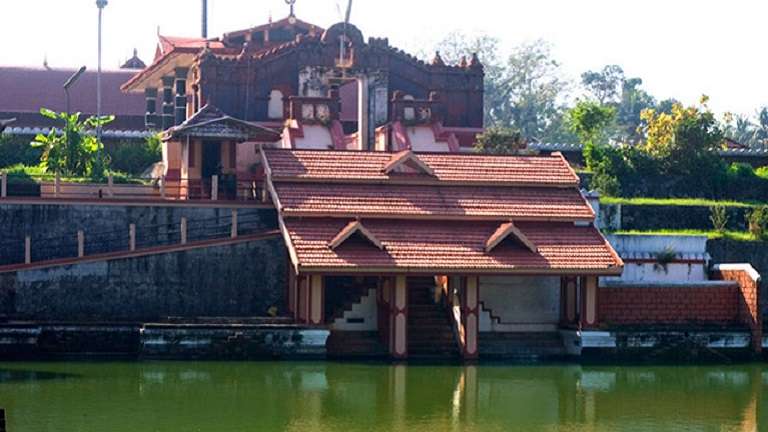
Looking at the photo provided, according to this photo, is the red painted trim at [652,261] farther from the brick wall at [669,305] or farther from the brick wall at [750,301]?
the brick wall at [669,305]

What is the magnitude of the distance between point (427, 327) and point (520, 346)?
6.92 feet

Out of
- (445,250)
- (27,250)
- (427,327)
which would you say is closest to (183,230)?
(27,250)

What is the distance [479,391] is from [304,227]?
6194 millimetres

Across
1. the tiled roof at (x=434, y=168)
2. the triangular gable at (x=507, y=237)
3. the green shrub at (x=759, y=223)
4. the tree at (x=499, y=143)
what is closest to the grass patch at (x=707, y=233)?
the green shrub at (x=759, y=223)

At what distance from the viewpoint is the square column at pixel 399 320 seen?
1326 inches

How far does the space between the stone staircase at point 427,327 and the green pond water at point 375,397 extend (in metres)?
1.43

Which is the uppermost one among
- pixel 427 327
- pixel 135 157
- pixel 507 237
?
pixel 135 157

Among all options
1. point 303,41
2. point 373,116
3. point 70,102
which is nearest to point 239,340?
point 373,116

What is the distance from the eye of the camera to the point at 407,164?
119 ft

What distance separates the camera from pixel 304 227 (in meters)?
34.1

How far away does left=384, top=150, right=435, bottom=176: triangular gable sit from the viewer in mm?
36188

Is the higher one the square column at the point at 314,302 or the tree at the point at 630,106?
the tree at the point at 630,106

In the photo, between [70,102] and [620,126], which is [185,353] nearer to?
[70,102]

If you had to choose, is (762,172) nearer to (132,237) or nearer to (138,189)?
(138,189)
